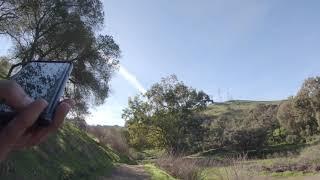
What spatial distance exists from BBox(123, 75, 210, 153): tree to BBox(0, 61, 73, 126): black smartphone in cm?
6426

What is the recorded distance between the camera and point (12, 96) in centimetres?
155

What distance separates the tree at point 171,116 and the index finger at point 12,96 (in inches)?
2555

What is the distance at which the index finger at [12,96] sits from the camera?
1.54 meters

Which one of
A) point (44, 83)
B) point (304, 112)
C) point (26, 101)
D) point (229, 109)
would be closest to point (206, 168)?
point (44, 83)

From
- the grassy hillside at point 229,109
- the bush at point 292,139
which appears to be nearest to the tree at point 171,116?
the bush at point 292,139

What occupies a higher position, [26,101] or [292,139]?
[292,139]

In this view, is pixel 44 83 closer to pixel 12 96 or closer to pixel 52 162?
pixel 12 96

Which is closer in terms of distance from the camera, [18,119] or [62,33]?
[18,119]

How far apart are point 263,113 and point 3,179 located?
8339 cm

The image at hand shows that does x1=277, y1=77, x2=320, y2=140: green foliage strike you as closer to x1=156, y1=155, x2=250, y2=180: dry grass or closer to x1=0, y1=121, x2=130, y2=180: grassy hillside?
x1=156, y1=155, x2=250, y2=180: dry grass

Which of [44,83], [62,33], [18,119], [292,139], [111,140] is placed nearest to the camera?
[18,119]

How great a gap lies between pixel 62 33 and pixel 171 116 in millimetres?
37503

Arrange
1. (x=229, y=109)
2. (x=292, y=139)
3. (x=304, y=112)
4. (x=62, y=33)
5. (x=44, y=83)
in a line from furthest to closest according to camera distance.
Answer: (x=229, y=109), (x=292, y=139), (x=304, y=112), (x=62, y=33), (x=44, y=83)

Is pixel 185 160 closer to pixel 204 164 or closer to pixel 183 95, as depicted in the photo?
pixel 204 164
